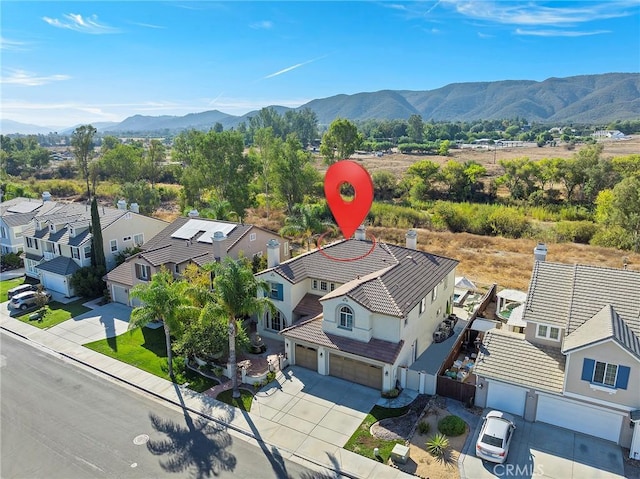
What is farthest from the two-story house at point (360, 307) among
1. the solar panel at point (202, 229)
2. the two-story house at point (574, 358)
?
the solar panel at point (202, 229)

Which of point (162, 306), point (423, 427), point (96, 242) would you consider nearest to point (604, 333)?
point (423, 427)

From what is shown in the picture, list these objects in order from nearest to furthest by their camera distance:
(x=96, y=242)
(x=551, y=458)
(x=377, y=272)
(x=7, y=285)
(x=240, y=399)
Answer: (x=551, y=458)
(x=240, y=399)
(x=377, y=272)
(x=96, y=242)
(x=7, y=285)

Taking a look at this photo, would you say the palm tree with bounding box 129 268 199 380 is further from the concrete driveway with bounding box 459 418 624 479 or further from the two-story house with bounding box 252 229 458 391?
the concrete driveway with bounding box 459 418 624 479

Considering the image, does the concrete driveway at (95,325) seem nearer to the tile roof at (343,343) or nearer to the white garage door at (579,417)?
the tile roof at (343,343)

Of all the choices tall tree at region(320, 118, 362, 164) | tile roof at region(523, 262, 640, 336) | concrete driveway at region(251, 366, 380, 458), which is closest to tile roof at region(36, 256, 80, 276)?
concrete driveway at region(251, 366, 380, 458)

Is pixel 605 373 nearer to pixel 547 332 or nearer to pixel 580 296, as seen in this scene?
A: pixel 547 332

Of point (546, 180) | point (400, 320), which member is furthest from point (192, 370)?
point (546, 180)
